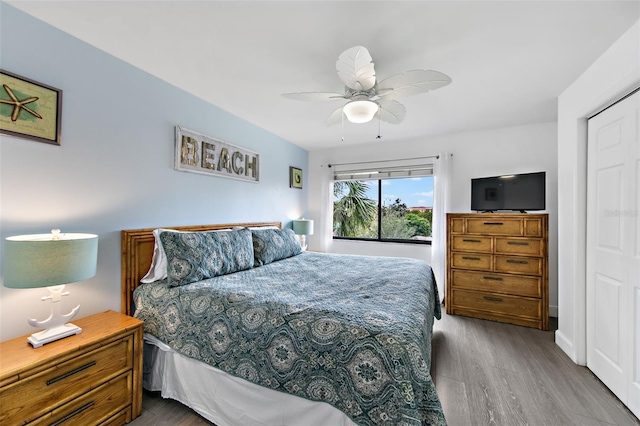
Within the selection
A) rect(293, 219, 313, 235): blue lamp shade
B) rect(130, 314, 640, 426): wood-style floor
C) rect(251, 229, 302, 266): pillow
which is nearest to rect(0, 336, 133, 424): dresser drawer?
rect(130, 314, 640, 426): wood-style floor

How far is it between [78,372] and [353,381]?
147 cm

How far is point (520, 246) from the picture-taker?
3.06 meters

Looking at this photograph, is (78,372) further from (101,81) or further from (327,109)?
(327,109)

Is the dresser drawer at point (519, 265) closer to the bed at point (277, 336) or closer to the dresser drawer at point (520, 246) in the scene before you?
the dresser drawer at point (520, 246)

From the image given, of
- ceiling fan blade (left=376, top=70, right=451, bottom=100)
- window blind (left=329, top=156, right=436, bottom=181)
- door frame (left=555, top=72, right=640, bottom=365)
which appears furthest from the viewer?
window blind (left=329, top=156, right=436, bottom=181)

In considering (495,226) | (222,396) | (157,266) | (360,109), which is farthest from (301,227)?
(222,396)

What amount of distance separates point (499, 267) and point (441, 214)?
102 cm

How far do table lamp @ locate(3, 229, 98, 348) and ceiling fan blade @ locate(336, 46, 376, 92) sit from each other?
1.83m

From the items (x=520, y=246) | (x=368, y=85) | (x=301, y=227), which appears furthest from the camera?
(x=301, y=227)

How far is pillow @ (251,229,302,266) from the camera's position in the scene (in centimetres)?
278

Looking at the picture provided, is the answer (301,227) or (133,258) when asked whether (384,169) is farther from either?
(133,258)

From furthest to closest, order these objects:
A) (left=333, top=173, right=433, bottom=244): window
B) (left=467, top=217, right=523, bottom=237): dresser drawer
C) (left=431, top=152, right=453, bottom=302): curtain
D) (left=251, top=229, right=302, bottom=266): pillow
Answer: (left=333, top=173, right=433, bottom=244): window
(left=431, top=152, right=453, bottom=302): curtain
(left=467, top=217, right=523, bottom=237): dresser drawer
(left=251, top=229, right=302, bottom=266): pillow

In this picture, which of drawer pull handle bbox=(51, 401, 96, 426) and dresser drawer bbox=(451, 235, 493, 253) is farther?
dresser drawer bbox=(451, 235, 493, 253)

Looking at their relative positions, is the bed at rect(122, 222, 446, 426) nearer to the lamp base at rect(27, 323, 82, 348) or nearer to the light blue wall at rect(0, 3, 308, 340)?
the light blue wall at rect(0, 3, 308, 340)
